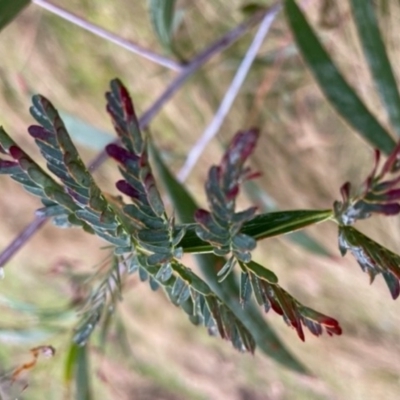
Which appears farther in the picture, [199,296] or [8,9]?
[8,9]

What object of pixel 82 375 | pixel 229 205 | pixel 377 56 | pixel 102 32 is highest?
pixel 377 56

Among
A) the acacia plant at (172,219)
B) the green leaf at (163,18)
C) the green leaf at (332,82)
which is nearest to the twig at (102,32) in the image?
the green leaf at (163,18)

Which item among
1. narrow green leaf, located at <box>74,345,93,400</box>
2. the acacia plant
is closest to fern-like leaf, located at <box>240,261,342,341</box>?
the acacia plant

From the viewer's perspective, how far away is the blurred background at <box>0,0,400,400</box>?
0.88m

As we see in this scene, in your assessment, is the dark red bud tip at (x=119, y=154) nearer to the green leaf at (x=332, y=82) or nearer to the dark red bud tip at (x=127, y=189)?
the dark red bud tip at (x=127, y=189)

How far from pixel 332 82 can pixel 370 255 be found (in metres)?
0.35

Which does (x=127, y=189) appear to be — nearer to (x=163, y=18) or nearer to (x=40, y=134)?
(x=40, y=134)

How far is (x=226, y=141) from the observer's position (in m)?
1.03

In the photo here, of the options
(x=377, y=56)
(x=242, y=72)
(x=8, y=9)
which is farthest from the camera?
(x=242, y=72)

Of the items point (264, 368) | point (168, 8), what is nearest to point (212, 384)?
point (264, 368)

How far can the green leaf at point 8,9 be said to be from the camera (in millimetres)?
419

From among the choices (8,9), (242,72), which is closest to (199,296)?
(8,9)

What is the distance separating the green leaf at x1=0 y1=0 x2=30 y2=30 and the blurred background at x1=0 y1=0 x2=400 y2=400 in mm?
389

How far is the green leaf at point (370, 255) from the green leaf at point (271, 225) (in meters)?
0.02
